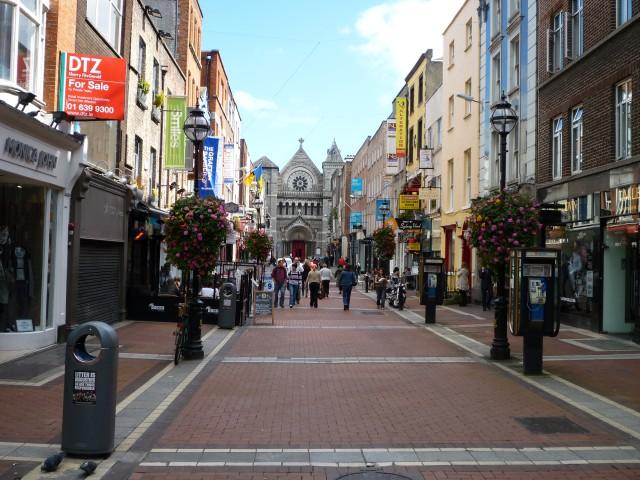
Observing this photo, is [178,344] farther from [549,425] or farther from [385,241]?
[385,241]

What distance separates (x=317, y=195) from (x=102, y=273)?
296 ft

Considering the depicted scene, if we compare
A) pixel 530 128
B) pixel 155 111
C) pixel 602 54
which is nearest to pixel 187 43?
pixel 155 111

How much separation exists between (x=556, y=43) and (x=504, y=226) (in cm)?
996

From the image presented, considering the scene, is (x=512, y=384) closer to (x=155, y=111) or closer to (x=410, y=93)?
(x=155, y=111)

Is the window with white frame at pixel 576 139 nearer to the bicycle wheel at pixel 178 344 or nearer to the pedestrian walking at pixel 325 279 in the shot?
the bicycle wheel at pixel 178 344

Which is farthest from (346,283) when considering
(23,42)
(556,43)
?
(23,42)

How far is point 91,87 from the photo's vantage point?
1355cm

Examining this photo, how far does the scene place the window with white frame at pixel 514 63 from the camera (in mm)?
23438

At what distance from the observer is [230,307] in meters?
17.5

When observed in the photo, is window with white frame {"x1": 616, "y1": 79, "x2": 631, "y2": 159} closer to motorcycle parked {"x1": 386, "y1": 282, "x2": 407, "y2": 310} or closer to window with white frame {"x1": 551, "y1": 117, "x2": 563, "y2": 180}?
window with white frame {"x1": 551, "y1": 117, "x2": 563, "y2": 180}

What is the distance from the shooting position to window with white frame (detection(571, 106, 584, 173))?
17969 millimetres

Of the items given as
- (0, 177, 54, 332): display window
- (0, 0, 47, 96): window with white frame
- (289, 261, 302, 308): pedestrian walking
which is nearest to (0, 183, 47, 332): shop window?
(0, 177, 54, 332): display window

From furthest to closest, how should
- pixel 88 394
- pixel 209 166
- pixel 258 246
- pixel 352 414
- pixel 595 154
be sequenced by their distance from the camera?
1. pixel 258 246
2. pixel 209 166
3. pixel 595 154
4. pixel 352 414
5. pixel 88 394

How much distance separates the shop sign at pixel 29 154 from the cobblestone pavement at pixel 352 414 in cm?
357
